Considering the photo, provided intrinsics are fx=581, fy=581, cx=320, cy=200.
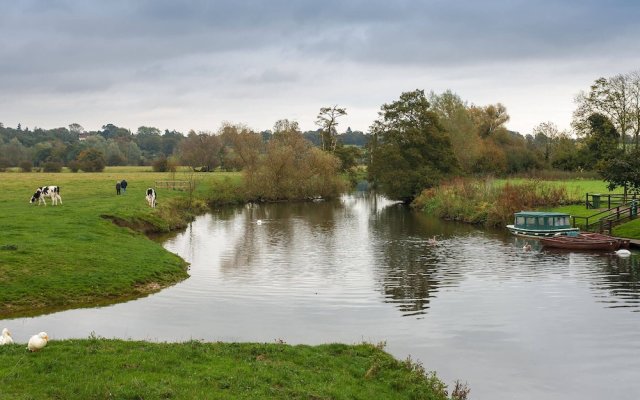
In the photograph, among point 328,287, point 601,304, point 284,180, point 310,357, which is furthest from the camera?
point 284,180

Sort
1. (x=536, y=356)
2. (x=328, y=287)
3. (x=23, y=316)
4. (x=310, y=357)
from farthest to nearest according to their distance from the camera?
(x=328, y=287)
(x=23, y=316)
(x=536, y=356)
(x=310, y=357)

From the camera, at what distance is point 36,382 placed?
1205 centimetres

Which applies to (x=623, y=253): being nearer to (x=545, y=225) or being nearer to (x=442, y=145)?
(x=545, y=225)

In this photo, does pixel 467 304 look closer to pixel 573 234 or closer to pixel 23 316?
pixel 23 316

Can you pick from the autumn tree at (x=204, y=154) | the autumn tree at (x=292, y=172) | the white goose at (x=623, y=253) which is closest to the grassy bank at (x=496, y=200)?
the white goose at (x=623, y=253)

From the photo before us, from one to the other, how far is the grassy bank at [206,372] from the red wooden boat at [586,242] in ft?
90.0

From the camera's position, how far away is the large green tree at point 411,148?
7825 cm

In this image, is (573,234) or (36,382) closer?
(36,382)

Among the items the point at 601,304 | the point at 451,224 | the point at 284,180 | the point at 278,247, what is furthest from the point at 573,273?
the point at 284,180

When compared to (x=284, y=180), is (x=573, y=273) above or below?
below

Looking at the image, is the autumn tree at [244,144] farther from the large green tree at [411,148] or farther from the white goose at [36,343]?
the white goose at [36,343]

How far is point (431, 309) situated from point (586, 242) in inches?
798

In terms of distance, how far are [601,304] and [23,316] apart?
22.9 m

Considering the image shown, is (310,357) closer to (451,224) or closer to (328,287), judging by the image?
(328,287)
